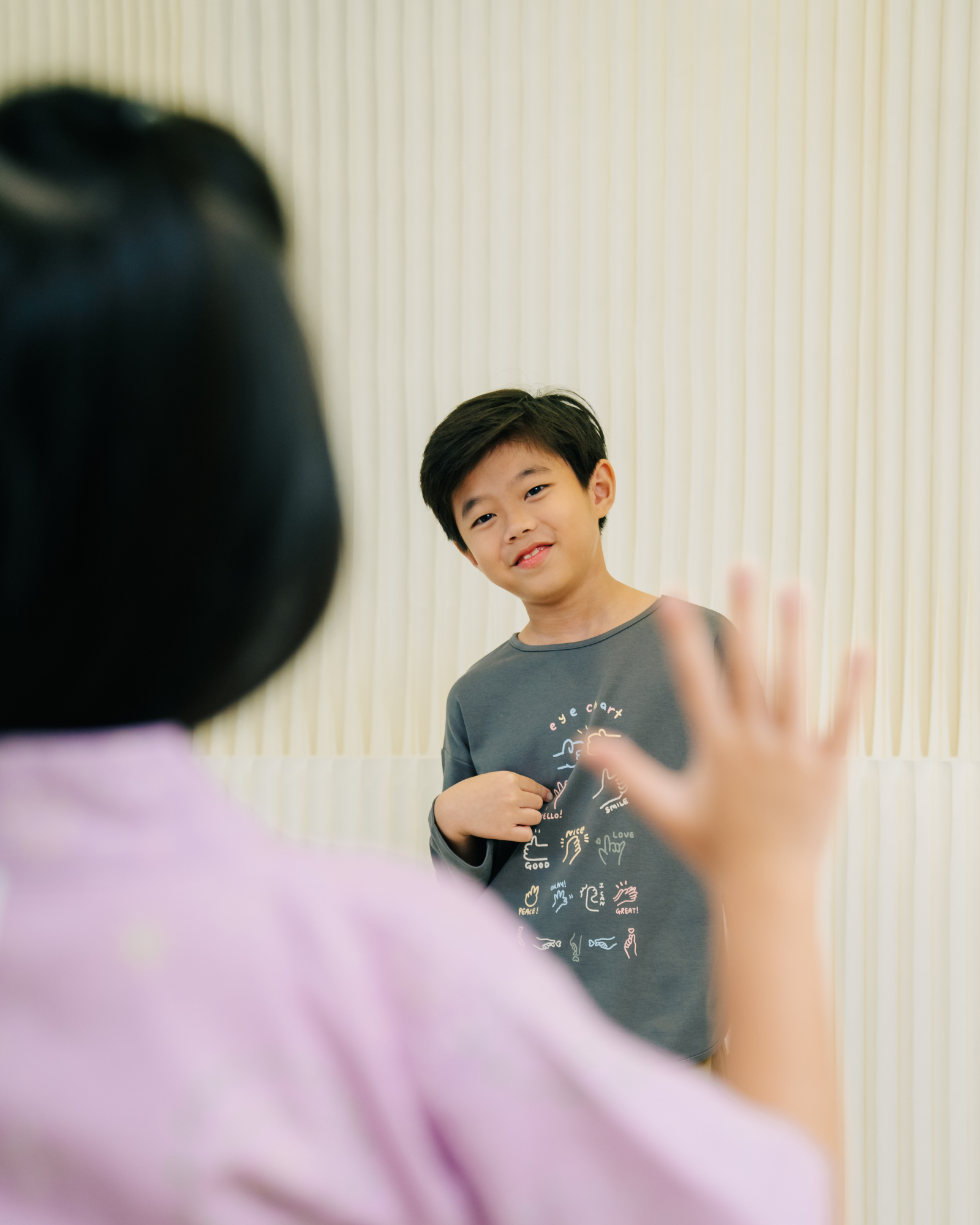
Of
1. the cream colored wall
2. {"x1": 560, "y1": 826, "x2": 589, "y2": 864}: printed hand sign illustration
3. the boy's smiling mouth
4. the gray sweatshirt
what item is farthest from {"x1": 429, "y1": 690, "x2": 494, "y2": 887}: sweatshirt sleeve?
the cream colored wall

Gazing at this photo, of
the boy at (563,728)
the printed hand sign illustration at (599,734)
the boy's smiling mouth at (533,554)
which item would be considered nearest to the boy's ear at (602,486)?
the boy at (563,728)

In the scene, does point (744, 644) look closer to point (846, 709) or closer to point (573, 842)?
point (846, 709)

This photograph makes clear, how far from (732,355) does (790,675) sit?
1515 mm

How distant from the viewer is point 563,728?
1.15 meters

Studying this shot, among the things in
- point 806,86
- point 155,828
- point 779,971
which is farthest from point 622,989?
point 806,86

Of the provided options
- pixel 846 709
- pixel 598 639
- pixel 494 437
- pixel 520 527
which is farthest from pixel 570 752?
pixel 846 709

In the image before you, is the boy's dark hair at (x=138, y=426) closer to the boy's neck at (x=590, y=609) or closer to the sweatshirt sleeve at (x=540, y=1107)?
the sweatshirt sleeve at (x=540, y=1107)

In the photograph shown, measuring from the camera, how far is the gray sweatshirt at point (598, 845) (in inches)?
40.2

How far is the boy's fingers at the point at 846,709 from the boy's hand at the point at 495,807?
2.56 feet

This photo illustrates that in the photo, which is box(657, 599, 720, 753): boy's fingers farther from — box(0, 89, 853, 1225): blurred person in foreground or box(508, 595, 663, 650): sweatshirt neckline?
box(508, 595, 663, 650): sweatshirt neckline

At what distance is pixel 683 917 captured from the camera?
3.40 ft

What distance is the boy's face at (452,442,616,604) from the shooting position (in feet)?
3.89

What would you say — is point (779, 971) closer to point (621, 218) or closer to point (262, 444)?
point (262, 444)

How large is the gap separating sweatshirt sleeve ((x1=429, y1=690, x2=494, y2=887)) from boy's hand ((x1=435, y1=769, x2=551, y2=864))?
0.03 m
